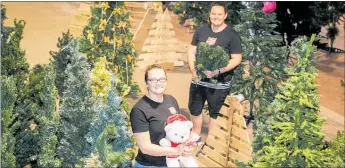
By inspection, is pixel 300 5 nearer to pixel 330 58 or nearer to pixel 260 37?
pixel 260 37

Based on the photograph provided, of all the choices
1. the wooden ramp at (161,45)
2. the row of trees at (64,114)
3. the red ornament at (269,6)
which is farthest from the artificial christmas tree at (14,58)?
the wooden ramp at (161,45)

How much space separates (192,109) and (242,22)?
96.9 inches

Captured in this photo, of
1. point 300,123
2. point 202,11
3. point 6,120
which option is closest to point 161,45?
point 202,11

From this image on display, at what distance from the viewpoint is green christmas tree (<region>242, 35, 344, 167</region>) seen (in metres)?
4.55

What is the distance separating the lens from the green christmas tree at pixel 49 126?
208 inches

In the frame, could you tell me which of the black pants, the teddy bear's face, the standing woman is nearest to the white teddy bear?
the teddy bear's face

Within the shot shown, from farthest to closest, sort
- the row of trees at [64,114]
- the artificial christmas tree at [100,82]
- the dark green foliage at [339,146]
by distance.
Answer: the artificial christmas tree at [100,82], the dark green foliage at [339,146], the row of trees at [64,114]

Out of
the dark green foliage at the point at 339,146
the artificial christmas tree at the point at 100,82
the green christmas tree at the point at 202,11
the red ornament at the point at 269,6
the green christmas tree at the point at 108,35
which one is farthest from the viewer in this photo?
the green christmas tree at the point at 202,11

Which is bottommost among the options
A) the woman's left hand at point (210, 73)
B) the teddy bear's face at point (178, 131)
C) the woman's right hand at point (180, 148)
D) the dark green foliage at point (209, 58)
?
the woman's right hand at point (180, 148)

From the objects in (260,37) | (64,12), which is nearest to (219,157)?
(260,37)

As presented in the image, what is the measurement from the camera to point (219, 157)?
24.0 feet

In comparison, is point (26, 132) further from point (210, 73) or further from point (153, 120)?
point (153, 120)

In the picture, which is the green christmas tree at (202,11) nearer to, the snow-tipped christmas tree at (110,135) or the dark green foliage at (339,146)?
the dark green foliage at (339,146)

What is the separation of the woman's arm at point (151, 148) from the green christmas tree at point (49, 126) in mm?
1238
